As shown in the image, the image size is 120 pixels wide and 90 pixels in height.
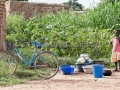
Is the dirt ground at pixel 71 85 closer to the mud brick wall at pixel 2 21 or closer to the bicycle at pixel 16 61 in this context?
the bicycle at pixel 16 61

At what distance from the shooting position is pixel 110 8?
50.6 feet

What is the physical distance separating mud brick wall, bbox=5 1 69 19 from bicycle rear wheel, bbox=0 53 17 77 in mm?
8748

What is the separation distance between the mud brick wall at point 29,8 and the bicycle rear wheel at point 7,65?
875 centimetres

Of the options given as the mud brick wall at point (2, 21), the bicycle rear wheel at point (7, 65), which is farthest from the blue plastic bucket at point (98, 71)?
the mud brick wall at point (2, 21)

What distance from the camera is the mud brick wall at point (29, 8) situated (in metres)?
16.9

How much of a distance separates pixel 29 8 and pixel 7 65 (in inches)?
367

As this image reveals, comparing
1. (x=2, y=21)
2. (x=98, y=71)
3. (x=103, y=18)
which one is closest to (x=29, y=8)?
(x=103, y=18)

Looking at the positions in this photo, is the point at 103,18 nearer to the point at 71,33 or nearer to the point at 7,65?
the point at 71,33

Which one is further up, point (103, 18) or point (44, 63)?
point (103, 18)

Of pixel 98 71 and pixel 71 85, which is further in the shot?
pixel 98 71

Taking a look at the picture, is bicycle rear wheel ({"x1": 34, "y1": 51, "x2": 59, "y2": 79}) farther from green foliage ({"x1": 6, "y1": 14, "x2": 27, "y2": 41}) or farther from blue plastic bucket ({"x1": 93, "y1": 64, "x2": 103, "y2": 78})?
green foliage ({"x1": 6, "y1": 14, "x2": 27, "y2": 41})

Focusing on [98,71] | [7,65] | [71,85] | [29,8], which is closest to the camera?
[71,85]

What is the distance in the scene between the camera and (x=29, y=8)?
17.4 meters

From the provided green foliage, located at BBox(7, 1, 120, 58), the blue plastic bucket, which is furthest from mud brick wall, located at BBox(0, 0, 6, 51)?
the blue plastic bucket
